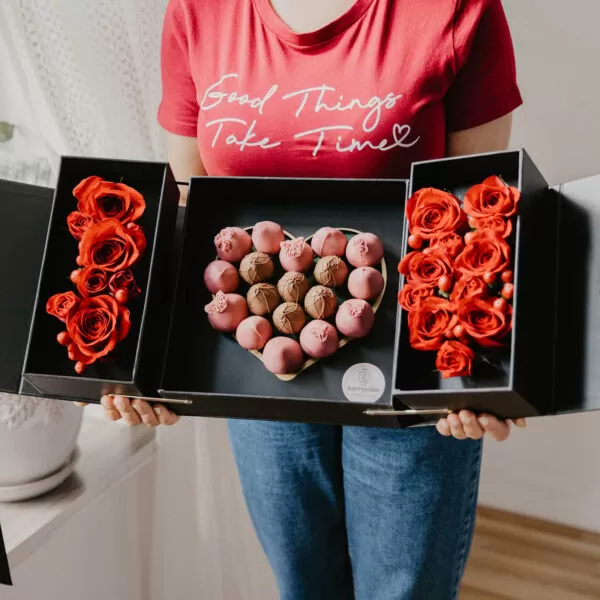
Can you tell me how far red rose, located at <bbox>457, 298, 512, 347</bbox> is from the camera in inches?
26.2

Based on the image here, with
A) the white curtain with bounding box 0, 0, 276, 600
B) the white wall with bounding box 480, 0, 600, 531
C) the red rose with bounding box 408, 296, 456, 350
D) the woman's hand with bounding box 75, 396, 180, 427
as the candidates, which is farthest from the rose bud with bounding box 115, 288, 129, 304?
the white wall with bounding box 480, 0, 600, 531

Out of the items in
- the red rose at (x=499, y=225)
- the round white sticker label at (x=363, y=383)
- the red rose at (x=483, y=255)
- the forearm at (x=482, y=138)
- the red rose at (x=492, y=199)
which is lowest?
the round white sticker label at (x=363, y=383)

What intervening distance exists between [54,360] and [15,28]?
1.75ft

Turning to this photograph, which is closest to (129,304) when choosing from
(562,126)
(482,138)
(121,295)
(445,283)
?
(121,295)

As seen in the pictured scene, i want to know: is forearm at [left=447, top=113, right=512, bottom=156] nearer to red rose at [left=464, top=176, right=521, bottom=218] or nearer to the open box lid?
red rose at [left=464, top=176, right=521, bottom=218]

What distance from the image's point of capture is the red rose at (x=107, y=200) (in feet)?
2.58

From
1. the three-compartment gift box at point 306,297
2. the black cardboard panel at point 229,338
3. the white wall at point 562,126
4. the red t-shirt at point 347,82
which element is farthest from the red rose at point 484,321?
the white wall at point 562,126

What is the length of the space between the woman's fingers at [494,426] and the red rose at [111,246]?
0.43 m

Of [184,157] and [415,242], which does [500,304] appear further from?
[184,157]

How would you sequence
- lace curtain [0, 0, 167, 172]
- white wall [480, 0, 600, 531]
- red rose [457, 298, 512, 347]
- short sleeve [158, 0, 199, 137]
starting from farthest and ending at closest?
white wall [480, 0, 600, 531] → lace curtain [0, 0, 167, 172] → short sleeve [158, 0, 199, 137] → red rose [457, 298, 512, 347]

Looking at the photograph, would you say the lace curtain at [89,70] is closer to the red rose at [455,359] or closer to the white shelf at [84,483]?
the white shelf at [84,483]

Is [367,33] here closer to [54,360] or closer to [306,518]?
[54,360]

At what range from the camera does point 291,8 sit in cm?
85

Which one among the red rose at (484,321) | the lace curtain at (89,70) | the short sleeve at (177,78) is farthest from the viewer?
the lace curtain at (89,70)
